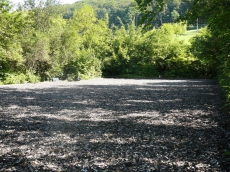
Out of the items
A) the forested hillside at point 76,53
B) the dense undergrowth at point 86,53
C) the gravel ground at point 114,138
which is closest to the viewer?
the gravel ground at point 114,138

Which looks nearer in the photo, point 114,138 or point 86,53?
point 114,138

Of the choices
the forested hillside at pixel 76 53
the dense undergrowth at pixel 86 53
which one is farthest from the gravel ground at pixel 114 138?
the forested hillside at pixel 76 53

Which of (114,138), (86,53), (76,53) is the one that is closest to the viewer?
(114,138)

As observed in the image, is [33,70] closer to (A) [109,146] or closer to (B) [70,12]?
(A) [109,146]

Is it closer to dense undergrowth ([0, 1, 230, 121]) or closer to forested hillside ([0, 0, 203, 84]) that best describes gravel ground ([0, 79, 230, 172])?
dense undergrowth ([0, 1, 230, 121])

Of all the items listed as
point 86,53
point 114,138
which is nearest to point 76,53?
point 86,53

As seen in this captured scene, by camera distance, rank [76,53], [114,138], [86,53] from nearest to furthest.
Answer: [114,138], [76,53], [86,53]

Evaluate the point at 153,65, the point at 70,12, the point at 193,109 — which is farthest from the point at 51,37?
the point at 70,12

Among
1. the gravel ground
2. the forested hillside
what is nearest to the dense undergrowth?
the forested hillside

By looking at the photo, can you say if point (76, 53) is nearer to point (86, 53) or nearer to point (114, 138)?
point (86, 53)

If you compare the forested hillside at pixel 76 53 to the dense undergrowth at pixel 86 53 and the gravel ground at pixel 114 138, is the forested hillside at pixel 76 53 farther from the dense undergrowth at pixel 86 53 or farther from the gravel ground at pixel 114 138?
the gravel ground at pixel 114 138

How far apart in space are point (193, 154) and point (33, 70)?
32918 mm

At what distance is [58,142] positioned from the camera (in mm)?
8133

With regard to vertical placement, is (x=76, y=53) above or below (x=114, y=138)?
above
